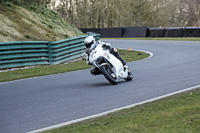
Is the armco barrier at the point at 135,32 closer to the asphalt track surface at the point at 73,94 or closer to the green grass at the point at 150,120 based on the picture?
the asphalt track surface at the point at 73,94

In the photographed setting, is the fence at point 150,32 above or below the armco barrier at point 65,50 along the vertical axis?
below

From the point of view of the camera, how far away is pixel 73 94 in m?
9.31

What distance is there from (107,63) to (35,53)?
752 centimetres

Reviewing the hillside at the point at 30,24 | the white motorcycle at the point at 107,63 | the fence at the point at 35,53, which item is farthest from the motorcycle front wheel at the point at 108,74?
the hillside at the point at 30,24

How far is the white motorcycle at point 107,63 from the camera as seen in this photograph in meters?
10.4

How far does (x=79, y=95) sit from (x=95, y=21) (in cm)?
6902

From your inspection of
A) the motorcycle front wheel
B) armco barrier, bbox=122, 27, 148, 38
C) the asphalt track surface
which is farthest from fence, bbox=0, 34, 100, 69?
armco barrier, bbox=122, 27, 148, 38

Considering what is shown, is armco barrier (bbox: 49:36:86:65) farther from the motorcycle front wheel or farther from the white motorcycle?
the motorcycle front wheel

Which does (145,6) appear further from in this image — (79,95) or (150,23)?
(79,95)

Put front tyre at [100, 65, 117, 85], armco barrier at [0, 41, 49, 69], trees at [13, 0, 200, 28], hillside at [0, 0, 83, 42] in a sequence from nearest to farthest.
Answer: front tyre at [100, 65, 117, 85] < armco barrier at [0, 41, 49, 69] < hillside at [0, 0, 83, 42] < trees at [13, 0, 200, 28]

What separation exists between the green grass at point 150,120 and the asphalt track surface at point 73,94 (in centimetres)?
61

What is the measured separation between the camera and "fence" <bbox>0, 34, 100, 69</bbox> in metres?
16.3

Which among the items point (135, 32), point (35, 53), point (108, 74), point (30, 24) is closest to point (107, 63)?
point (108, 74)

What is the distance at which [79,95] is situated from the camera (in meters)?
9.10
